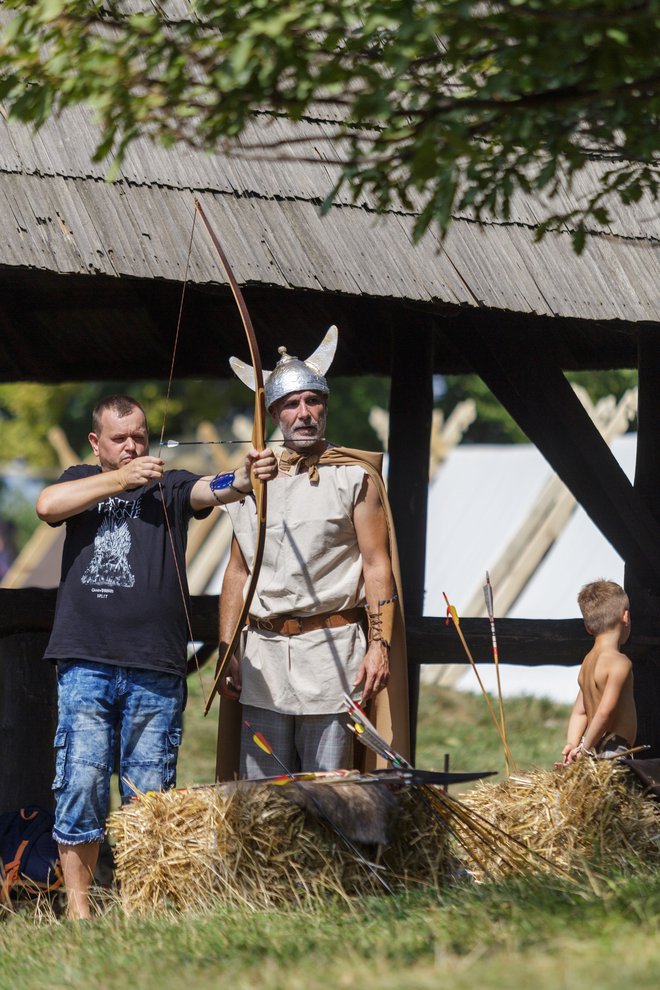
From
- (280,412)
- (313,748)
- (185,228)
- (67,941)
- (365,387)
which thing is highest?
(365,387)

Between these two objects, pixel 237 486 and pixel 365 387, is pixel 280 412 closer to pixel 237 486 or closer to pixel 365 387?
pixel 237 486

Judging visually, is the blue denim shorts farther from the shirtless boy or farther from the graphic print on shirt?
the shirtless boy

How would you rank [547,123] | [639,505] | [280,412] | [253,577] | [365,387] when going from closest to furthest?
[547,123]
[253,577]
[280,412]
[639,505]
[365,387]

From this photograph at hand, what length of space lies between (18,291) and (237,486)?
7.99 feet

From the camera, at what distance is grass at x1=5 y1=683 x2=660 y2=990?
2.96 meters

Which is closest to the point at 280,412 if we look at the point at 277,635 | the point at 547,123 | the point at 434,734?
the point at 277,635

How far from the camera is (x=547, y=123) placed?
357cm

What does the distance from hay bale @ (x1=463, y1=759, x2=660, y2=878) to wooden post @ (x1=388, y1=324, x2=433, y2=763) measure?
1.48 meters

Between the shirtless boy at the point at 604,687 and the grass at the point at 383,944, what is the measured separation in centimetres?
101

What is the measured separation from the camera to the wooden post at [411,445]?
6551 millimetres

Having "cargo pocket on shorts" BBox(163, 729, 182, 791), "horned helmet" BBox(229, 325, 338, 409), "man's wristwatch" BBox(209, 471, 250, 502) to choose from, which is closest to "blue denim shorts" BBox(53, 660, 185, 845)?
"cargo pocket on shorts" BBox(163, 729, 182, 791)

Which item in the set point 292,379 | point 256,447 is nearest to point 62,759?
point 256,447

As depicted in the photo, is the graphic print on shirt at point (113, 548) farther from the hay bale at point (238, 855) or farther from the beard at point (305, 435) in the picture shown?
the hay bale at point (238, 855)

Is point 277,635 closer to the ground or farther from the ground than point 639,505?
closer to the ground
